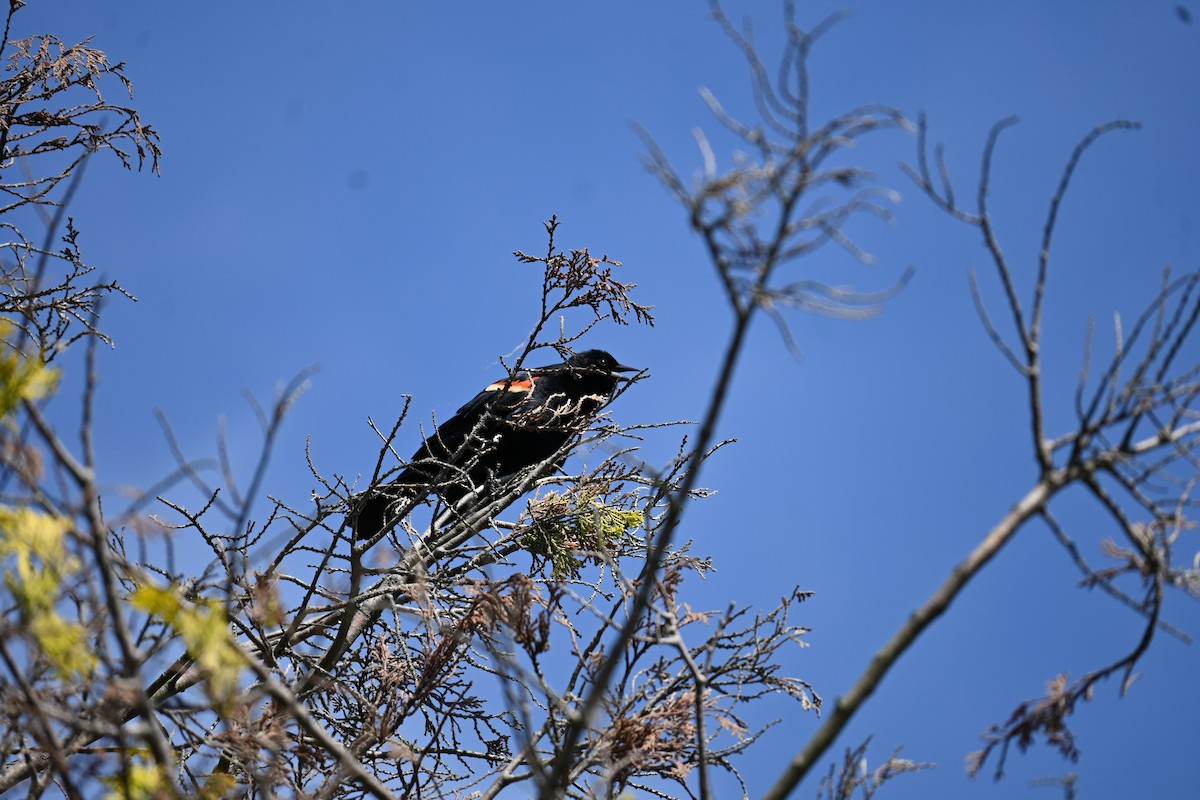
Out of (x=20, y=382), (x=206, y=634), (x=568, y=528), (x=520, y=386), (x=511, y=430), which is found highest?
(x=520, y=386)

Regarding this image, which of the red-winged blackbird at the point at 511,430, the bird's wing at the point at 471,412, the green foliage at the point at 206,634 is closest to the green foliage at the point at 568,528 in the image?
the red-winged blackbird at the point at 511,430

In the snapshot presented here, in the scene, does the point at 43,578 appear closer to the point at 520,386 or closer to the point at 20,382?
the point at 20,382

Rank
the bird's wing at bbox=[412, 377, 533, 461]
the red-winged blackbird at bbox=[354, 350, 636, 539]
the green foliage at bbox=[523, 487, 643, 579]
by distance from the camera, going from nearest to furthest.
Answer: the green foliage at bbox=[523, 487, 643, 579] < the red-winged blackbird at bbox=[354, 350, 636, 539] < the bird's wing at bbox=[412, 377, 533, 461]

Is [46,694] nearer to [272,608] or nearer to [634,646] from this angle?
[272,608]

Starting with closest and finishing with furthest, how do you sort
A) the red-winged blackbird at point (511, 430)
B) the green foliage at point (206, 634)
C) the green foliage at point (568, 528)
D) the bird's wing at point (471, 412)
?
the green foliage at point (206, 634) < the green foliage at point (568, 528) < the red-winged blackbird at point (511, 430) < the bird's wing at point (471, 412)

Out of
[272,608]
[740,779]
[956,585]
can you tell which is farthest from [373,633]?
[956,585]

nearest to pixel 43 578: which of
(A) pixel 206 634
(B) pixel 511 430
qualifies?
(A) pixel 206 634

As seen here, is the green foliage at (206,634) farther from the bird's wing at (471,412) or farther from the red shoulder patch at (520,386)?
the red shoulder patch at (520,386)

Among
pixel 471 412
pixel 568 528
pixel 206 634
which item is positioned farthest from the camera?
pixel 471 412

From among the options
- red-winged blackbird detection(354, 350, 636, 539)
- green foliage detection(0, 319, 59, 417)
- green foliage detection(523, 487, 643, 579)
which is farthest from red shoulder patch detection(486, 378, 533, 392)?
green foliage detection(0, 319, 59, 417)

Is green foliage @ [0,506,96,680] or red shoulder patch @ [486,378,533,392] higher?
red shoulder patch @ [486,378,533,392]

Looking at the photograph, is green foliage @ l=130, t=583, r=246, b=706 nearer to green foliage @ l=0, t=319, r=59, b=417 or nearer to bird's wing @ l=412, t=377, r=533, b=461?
green foliage @ l=0, t=319, r=59, b=417

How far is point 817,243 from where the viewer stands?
194cm

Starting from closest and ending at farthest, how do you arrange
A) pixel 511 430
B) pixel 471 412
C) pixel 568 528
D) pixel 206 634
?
pixel 206 634 → pixel 568 528 → pixel 511 430 → pixel 471 412
